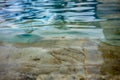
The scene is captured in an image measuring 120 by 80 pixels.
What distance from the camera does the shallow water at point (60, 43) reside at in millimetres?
2309

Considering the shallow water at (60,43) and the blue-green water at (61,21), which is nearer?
the shallow water at (60,43)

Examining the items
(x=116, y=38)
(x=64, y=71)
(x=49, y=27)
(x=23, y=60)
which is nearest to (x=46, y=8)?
(x=49, y=27)

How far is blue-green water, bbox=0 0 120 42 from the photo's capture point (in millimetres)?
3607

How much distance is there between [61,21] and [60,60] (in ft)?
6.21

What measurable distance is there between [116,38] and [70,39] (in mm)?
726

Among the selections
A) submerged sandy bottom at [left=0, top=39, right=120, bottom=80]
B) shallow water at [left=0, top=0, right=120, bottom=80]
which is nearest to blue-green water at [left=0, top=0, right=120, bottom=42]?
shallow water at [left=0, top=0, right=120, bottom=80]

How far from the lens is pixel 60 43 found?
Result: 317 cm

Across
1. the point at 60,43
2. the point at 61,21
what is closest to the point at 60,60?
the point at 60,43

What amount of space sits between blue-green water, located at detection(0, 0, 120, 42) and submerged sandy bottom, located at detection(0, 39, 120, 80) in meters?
0.33

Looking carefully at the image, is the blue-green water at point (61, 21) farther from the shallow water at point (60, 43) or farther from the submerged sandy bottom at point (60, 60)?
the submerged sandy bottom at point (60, 60)

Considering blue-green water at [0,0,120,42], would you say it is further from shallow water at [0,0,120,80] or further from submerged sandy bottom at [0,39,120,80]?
submerged sandy bottom at [0,39,120,80]

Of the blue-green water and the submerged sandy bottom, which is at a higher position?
the blue-green water

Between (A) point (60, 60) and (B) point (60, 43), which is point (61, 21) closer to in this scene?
(B) point (60, 43)

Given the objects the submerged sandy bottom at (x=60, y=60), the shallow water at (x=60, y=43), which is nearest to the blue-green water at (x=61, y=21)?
the shallow water at (x=60, y=43)
